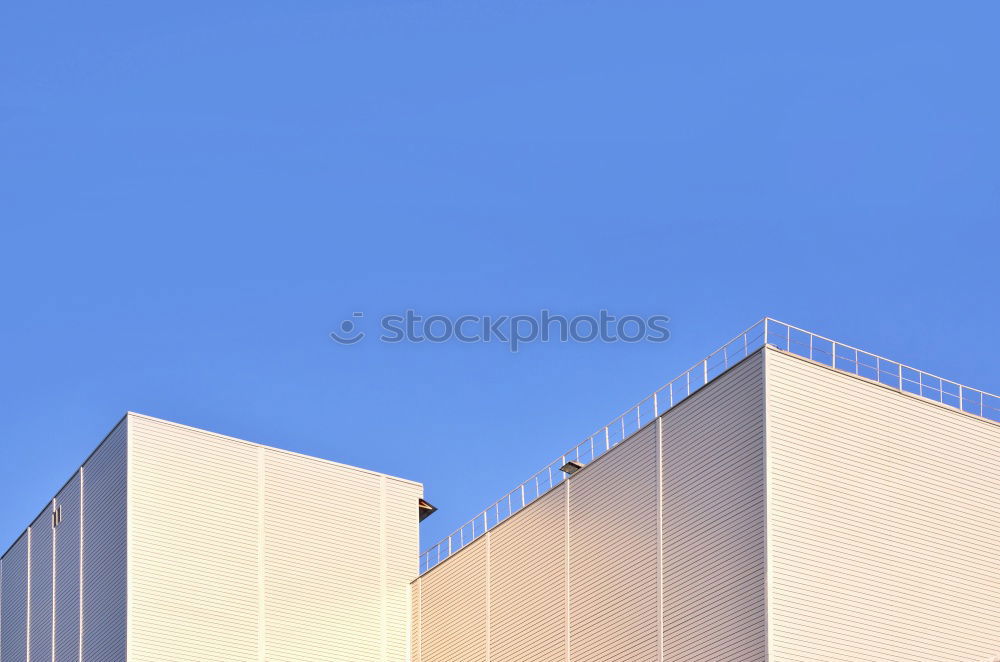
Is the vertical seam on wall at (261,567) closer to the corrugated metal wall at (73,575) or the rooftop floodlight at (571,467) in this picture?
the corrugated metal wall at (73,575)

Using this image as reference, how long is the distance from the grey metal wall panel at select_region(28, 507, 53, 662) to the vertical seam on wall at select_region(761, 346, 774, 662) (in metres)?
37.3

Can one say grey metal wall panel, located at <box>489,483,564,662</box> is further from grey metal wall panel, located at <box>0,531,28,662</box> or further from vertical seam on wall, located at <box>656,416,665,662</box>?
grey metal wall panel, located at <box>0,531,28,662</box>

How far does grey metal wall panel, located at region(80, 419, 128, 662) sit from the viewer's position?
60.4m

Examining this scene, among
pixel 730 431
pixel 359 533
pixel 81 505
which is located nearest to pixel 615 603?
pixel 730 431

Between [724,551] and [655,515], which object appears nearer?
[724,551]

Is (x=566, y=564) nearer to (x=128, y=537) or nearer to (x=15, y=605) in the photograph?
(x=128, y=537)

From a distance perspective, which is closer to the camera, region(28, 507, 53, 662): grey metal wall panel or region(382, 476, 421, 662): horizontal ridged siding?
region(382, 476, 421, 662): horizontal ridged siding

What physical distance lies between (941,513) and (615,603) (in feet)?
39.7

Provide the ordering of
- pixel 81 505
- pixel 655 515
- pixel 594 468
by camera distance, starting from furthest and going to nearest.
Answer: pixel 81 505 < pixel 594 468 < pixel 655 515

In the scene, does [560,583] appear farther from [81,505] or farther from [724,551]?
[81,505]

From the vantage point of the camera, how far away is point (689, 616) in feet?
161

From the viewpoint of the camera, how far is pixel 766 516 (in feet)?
153

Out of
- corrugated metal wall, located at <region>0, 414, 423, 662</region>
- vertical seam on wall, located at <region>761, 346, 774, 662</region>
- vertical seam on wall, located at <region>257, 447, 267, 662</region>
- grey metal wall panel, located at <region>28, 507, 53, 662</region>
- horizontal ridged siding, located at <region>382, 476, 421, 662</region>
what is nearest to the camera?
vertical seam on wall, located at <region>761, 346, 774, 662</region>

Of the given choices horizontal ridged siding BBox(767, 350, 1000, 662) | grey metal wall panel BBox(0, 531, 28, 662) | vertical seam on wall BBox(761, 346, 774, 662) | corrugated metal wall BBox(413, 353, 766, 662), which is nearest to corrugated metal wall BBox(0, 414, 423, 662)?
grey metal wall panel BBox(0, 531, 28, 662)
